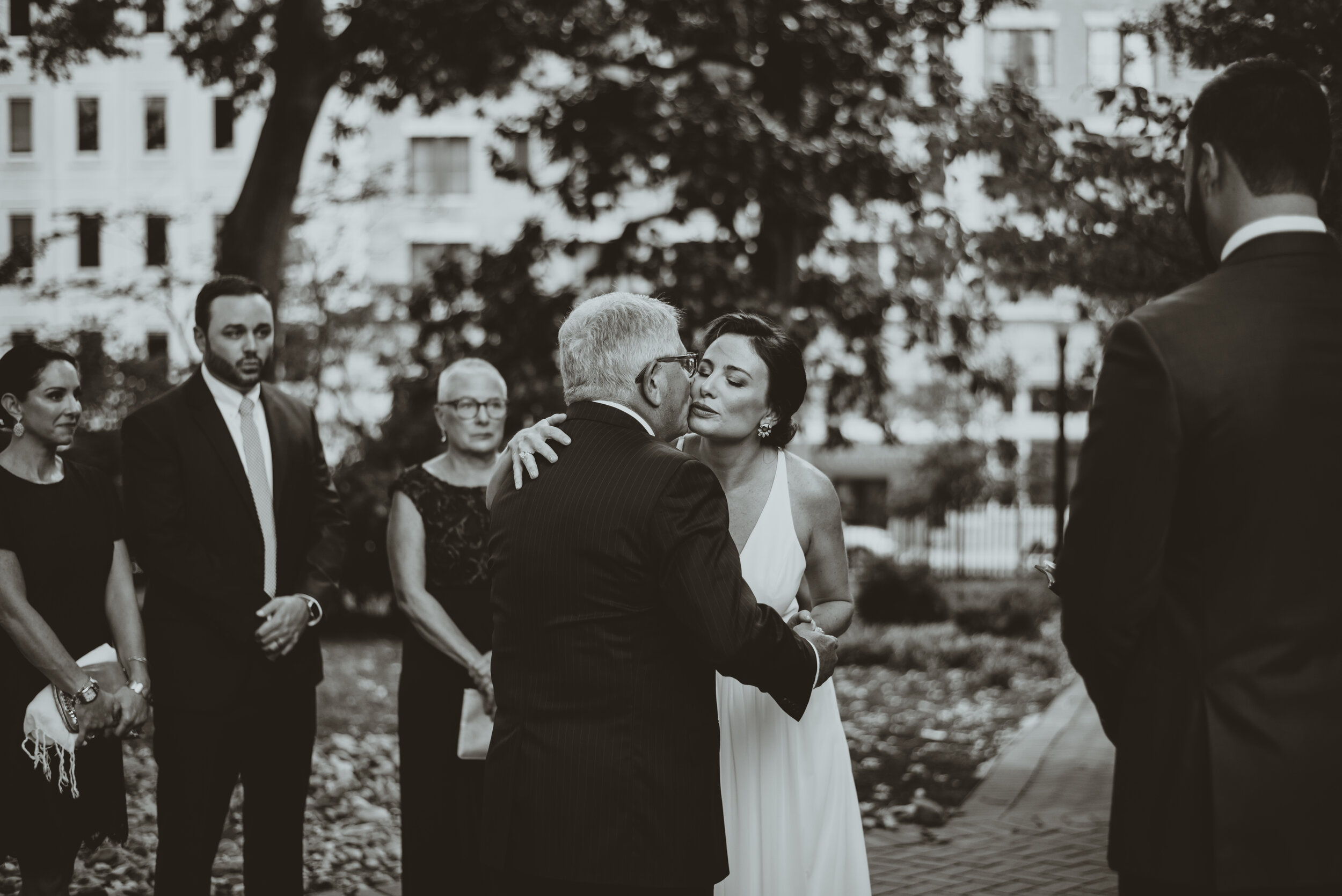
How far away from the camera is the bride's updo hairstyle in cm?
406

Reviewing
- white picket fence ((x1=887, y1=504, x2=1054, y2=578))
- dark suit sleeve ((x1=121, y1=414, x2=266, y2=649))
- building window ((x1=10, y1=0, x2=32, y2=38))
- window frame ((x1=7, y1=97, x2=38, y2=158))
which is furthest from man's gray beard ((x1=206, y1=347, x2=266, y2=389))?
window frame ((x1=7, y1=97, x2=38, y2=158))

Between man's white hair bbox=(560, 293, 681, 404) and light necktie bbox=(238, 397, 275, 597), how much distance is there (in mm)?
1888

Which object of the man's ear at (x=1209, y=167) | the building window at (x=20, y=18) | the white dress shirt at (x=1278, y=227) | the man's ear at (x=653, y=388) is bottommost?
the man's ear at (x=653, y=388)

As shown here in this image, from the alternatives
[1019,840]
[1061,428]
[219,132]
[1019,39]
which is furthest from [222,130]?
[1019,840]

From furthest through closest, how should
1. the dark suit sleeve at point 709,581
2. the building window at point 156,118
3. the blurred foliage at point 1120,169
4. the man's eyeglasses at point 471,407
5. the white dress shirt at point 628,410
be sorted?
the building window at point 156,118 → the blurred foliage at point 1120,169 → the man's eyeglasses at point 471,407 → the white dress shirt at point 628,410 → the dark suit sleeve at point 709,581

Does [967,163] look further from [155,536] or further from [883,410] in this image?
[883,410]

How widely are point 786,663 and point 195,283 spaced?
57.1 feet

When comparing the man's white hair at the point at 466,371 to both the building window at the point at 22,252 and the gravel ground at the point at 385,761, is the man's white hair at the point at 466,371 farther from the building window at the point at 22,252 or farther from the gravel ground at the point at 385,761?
the building window at the point at 22,252

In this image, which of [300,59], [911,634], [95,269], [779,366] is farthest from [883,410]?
[95,269]

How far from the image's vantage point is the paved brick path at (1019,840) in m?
6.08

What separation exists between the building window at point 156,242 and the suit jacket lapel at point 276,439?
583 inches

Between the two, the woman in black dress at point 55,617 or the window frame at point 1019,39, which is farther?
the window frame at point 1019,39

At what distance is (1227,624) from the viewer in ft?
7.66

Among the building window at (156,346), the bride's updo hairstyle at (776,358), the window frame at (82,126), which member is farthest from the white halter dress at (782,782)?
the window frame at (82,126)
